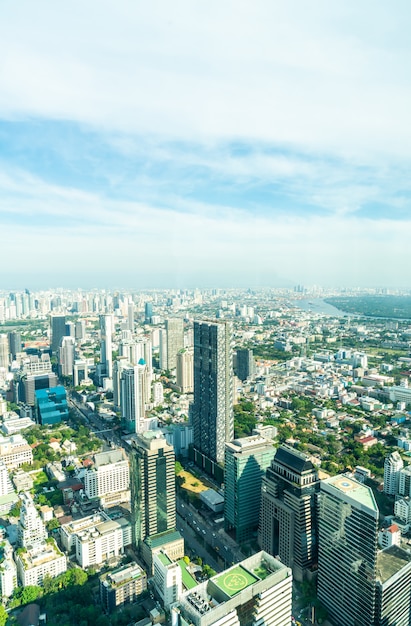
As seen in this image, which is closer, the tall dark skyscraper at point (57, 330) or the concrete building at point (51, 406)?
the concrete building at point (51, 406)

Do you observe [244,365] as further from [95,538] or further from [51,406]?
[95,538]

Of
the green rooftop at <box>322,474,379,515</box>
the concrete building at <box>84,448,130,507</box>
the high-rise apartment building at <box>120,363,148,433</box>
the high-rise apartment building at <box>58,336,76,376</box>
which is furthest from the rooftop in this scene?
the high-rise apartment building at <box>58,336,76,376</box>

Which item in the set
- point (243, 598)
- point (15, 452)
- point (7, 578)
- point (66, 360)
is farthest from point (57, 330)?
point (243, 598)

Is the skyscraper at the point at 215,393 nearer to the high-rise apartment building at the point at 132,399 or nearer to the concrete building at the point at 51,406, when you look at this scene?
the high-rise apartment building at the point at 132,399

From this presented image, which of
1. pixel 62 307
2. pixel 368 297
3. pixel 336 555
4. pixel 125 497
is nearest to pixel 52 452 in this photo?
pixel 125 497

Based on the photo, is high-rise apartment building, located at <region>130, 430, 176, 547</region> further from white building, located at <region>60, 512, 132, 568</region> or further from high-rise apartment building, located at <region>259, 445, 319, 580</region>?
high-rise apartment building, located at <region>259, 445, 319, 580</region>

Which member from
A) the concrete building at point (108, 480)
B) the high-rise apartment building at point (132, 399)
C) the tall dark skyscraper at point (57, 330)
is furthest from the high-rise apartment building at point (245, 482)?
the tall dark skyscraper at point (57, 330)
